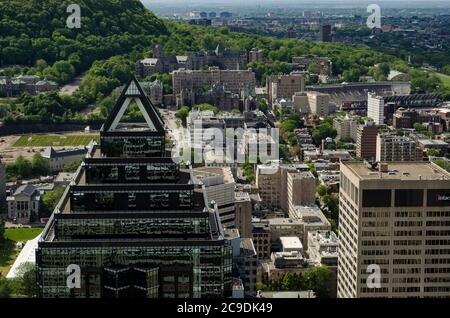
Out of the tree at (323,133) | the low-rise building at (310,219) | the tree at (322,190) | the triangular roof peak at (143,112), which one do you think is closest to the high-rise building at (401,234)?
the triangular roof peak at (143,112)

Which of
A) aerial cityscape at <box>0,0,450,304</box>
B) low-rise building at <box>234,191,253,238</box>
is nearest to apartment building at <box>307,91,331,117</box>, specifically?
aerial cityscape at <box>0,0,450,304</box>

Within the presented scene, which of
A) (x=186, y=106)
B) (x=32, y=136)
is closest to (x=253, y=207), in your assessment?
(x=32, y=136)

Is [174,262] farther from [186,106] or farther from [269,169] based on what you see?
[186,106]

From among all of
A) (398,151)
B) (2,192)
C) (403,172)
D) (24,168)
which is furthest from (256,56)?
(403,172)

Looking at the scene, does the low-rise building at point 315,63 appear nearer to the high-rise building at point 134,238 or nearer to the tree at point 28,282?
the tree at point 28,282

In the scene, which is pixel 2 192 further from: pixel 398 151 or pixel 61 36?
pixel 61 36

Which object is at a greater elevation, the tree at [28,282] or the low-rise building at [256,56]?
Answer: the low-rise building at [256,56]
